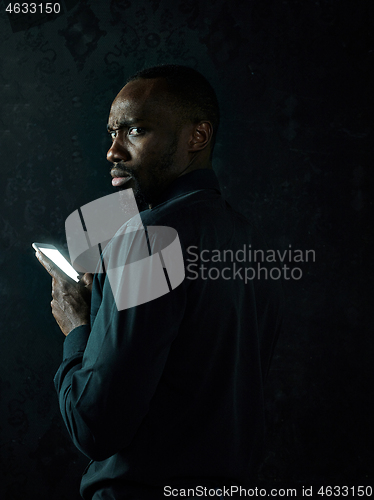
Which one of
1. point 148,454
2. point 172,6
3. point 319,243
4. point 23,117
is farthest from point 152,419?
point 172,6

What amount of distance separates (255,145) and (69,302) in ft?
3.43

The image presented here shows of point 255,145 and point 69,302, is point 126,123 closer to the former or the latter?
point 69,302

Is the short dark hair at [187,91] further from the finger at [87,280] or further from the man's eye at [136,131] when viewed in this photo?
the finger at [87,280]

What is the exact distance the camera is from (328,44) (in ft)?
5.44

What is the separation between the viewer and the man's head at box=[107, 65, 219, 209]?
0.90 m

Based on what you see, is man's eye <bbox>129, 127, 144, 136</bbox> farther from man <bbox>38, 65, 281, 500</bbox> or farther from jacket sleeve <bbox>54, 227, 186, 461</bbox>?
jacket sleeve <bbox>54, 227, 186, 461</bbox>

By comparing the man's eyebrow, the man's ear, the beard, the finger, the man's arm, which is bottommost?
the man's arm

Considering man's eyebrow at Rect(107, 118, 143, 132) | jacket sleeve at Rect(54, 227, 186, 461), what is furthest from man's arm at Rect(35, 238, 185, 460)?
man's eyebrow at Rect(107, 118, 143, 132)

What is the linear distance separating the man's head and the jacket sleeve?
0.95 feet

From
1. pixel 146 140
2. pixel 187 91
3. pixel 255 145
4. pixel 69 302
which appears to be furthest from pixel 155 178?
pixel 255 145

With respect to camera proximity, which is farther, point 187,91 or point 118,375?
point 187,91

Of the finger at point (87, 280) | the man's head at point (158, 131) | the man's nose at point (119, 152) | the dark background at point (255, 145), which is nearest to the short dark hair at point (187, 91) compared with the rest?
the man's head at point (158, 131)

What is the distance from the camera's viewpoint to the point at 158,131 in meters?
0.90

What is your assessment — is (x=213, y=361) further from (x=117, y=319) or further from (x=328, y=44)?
(x=328, y=44)
